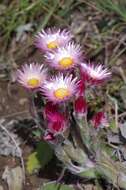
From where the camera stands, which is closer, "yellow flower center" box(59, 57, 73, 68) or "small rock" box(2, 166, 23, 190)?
"yellow flower center" box(59, 57, 73, 68)

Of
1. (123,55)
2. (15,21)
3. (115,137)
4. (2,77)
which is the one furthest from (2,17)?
(115,137)

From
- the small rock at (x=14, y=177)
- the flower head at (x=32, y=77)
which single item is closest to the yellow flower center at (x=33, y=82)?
the flower head at (x=32, y=77)

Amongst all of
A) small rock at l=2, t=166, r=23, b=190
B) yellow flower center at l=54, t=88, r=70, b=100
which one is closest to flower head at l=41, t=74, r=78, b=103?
yellow flower center at l=54, t=88, r=70, b=100

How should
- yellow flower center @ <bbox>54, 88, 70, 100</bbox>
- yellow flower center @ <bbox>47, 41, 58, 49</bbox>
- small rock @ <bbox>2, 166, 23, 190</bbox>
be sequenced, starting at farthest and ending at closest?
small rock @ <bbox>2, 166, 23, 190</bbox> → yellow flower center @ <bbox>47, 41, 58, 49</bbox> → yellow flower center @ <bbox>54, 88, 70, 100</bbox>

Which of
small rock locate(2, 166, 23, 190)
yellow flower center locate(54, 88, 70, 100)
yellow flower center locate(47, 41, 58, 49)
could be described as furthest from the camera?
small rock locate(2, 166, 23, 190)

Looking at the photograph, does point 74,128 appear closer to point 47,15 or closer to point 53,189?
point 53,189

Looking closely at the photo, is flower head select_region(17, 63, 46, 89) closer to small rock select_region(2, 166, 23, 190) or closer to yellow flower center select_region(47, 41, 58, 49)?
yellow flower center select_region(47, 41, 58, 49)

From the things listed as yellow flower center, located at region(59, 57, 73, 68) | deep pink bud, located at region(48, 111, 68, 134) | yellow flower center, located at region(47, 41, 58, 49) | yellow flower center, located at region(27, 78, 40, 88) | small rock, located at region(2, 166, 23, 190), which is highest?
yellow flower center, located at region(47, 41, 58, 49)

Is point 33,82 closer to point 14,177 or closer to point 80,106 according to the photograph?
point 80,106

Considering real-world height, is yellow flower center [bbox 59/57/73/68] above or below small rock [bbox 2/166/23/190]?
above
